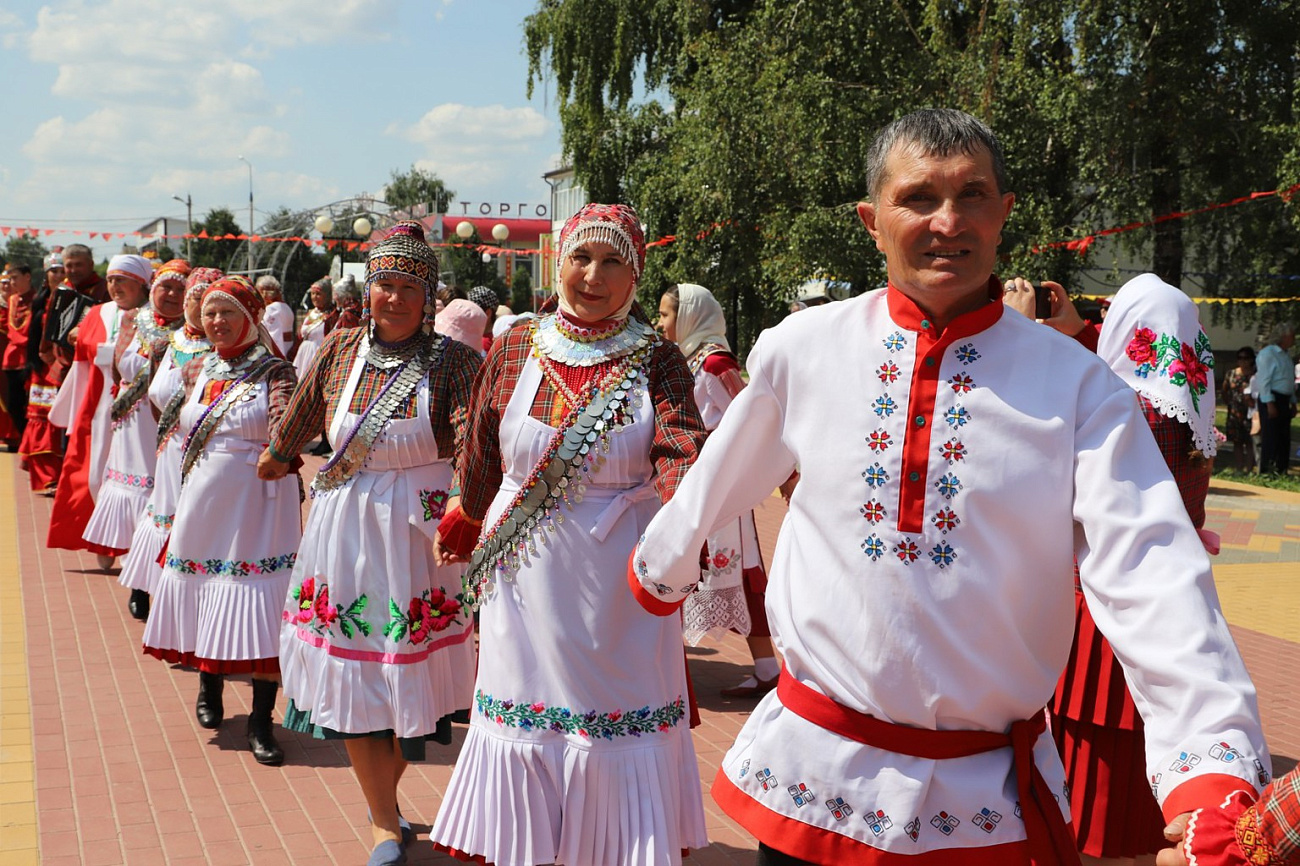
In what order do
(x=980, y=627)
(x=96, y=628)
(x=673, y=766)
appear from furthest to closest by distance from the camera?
(x=96, y=628) < (x=673, y=766) < (x=980, y=627)

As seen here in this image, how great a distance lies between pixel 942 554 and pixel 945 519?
0.06m

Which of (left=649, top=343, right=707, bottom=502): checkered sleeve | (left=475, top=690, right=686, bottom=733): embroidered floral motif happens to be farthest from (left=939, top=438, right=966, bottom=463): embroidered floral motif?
(left=475, top=690, right=686, bottom=733): embroidered floral motif

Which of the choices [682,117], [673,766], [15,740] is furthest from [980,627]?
[682,117]

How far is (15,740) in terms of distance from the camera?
6.01 meters

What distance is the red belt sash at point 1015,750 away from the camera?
2.26m

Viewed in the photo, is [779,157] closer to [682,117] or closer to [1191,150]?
[682,117]

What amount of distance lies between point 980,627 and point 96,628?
24.2 feet

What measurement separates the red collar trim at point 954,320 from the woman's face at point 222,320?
4.33 meters

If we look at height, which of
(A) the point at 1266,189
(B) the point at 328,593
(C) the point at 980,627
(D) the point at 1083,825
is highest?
(A) the point at 1266,189

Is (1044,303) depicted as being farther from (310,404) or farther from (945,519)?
(310,404)

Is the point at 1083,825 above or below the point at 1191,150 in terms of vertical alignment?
below

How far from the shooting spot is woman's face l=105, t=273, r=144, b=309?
9.21 m

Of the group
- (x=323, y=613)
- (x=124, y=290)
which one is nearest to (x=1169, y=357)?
(x=323, y=613)

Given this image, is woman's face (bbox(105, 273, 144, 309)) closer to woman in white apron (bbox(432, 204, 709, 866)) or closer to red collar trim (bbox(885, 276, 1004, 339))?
woman in white apron (bbox(432, 204, 709, 866))
